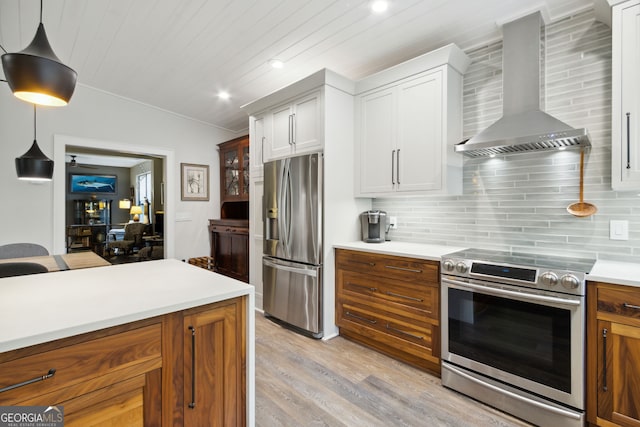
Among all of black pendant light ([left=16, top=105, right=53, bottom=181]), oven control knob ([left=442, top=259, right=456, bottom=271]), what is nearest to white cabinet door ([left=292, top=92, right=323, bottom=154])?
oven control knob ([left=442, top=259, right=456, bottom=271])

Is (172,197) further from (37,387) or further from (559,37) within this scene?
(559,37)

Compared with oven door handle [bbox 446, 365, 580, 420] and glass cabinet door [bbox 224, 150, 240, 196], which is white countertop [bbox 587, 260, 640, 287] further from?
glass cabinet door [bbox 224, 150, 240, 196]

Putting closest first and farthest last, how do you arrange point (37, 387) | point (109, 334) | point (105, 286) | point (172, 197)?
point (37, 387)
point (109, 334)
point (105, 286)
point (172, 197)

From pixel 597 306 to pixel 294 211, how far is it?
2308mm

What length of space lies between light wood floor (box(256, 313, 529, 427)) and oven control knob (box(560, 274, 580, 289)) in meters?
0.87

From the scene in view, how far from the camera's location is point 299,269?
302 centimetres

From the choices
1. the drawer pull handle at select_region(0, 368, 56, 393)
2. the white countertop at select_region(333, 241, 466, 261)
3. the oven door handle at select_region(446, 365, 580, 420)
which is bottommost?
the oven door handle at select_region(446, 365, 580, 420)

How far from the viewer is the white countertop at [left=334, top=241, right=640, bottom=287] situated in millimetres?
1568

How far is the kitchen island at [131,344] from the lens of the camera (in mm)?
940

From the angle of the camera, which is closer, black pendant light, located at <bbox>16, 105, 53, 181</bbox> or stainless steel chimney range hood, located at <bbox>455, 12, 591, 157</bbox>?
stainless steel chimney range hood, located at <bbox>455, 12, 591, 157</bbox>

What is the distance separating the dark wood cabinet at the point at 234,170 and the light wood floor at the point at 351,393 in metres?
2.76

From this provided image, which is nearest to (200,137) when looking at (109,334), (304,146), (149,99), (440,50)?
(149,99)

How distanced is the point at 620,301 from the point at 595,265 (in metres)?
0.39

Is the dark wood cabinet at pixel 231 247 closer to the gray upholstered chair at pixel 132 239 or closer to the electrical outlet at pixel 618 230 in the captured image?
the gray upholstered chair at pixel 132 239
